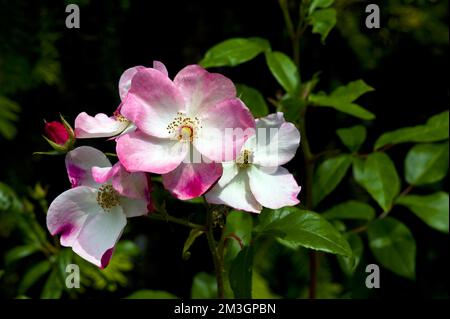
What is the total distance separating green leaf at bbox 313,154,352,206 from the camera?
4.64 ft

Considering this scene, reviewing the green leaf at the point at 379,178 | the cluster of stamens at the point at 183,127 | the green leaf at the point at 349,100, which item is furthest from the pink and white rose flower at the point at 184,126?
the green leaf at the point at 379,178

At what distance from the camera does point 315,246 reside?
988mm

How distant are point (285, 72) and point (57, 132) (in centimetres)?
58

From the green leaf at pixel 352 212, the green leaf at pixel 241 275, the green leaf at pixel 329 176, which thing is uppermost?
the green leaf at pixel 329 176

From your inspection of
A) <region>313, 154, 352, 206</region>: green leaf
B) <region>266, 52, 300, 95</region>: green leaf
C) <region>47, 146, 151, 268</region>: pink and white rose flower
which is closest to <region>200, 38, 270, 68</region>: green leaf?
<region>266, 52, 300, 95</region>: green leaf

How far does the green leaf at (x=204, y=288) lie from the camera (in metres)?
1.51

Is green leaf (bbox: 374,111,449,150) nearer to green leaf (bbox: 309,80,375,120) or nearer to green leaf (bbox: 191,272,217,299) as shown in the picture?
green leaf (bbox: 309,80,375,120)

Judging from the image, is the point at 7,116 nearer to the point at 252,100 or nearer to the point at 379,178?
the point at 252,100

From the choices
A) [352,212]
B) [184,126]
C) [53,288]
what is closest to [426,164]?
[352,212]

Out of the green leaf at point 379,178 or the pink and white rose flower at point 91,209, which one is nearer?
the pink and white rose flower at point 91,209

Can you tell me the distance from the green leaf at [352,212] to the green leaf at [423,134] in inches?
5.8

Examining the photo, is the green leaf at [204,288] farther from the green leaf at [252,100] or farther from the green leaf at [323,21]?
the green leaf at [323,21]

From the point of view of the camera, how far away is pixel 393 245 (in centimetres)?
145
